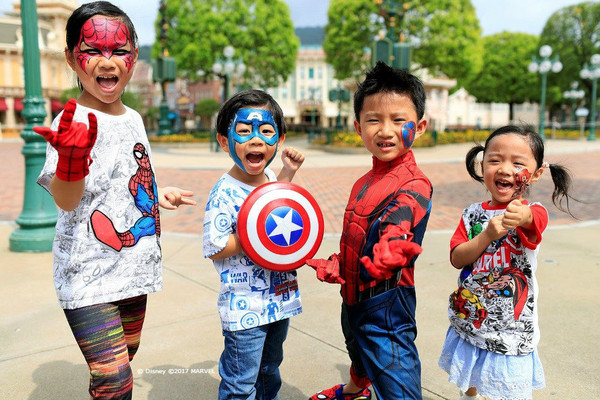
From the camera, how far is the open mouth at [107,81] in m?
1.94

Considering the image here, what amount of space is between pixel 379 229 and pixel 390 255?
24cm

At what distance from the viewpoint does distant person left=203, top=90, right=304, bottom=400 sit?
1.93 m

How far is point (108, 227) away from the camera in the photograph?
1915 mm

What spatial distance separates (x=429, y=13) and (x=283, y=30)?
1059 centimetres

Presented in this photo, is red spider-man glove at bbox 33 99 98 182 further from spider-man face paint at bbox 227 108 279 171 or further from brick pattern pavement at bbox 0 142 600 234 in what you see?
brick pattern pavement at bbox 0 142 600 234

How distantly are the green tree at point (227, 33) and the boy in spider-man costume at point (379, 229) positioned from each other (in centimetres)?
2978

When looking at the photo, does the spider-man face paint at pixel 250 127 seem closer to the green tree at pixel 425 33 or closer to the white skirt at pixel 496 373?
the white skirt at pixel 496 373

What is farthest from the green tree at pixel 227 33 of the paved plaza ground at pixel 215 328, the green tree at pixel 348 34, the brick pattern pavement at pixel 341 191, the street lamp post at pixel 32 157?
the paved plaza ground at pixel 215 328

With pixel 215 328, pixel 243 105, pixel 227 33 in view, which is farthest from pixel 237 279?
pixel 227 33

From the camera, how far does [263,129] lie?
6.56 ft

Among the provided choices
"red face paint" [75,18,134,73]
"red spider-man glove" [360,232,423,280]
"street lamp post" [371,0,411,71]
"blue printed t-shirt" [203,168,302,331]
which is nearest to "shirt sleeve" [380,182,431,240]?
"red spider-man glove" [360,232,423,280]

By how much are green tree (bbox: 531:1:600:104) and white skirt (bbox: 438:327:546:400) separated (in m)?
39.3

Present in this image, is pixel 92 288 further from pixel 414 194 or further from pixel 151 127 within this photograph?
pixel 151 127

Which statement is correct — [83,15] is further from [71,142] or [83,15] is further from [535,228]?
[535,228]
